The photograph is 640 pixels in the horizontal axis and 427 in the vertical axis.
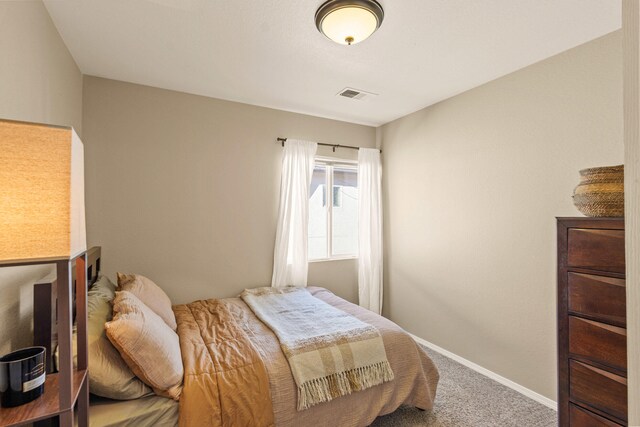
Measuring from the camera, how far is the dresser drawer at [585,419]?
136cm

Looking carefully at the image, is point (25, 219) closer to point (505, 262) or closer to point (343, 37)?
point (343, 37)

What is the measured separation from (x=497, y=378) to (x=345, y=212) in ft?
7.44

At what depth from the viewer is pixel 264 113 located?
132 inches

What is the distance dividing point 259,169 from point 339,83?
1.22 metres

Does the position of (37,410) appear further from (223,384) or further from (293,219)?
(293,219)

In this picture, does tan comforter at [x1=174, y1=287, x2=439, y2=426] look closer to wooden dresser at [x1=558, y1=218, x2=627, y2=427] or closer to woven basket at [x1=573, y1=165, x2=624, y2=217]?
wooden dresser at [x1=558, y1=218, x2=627, y2=427]

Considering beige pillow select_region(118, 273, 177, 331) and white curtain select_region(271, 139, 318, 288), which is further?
white curtain select_region(271, 139, 318, 288)

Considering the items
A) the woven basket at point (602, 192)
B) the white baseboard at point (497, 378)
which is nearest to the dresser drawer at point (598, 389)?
the woven basket at point (602, 192)

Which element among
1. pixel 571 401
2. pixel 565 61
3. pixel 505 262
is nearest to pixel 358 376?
pixel 571 401

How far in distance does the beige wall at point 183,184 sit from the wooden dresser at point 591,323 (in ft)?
8.39

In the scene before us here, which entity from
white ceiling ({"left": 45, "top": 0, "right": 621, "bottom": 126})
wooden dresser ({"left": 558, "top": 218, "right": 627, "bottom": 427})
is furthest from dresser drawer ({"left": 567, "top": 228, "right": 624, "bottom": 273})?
white ceiling ({"left": 45, "top": 0, "right": 621, "bottom": 126})

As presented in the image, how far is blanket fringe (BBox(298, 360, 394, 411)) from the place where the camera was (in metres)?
1.71

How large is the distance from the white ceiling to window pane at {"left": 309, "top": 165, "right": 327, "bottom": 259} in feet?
3.41

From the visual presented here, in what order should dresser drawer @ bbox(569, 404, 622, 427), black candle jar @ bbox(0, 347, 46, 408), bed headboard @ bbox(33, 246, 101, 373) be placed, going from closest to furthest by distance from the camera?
black candle jar @ bbox(0, 347, 46, 408) → bed headboard @ bbox(33, 246, 101, 373) → dresser drawer @ bbox(569, 404, 622, 427)
